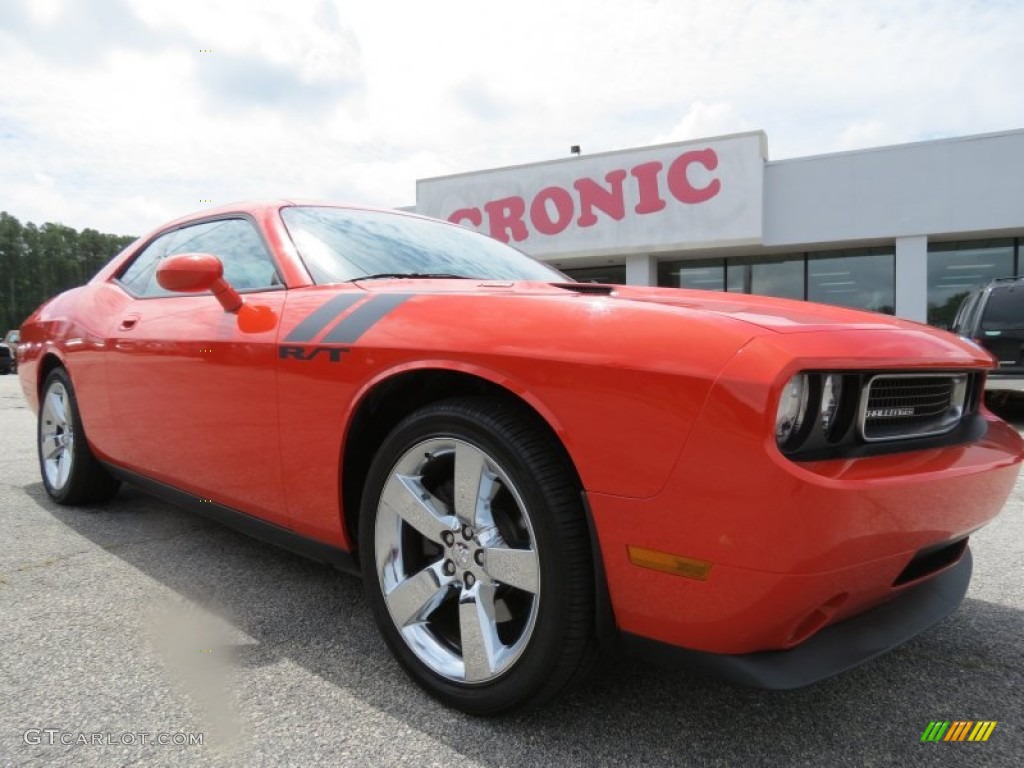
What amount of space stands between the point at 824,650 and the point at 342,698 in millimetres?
1134

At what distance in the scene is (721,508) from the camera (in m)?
1.26

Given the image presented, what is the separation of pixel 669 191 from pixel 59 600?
13.1 meters

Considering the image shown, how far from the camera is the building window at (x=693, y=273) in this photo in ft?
49.6

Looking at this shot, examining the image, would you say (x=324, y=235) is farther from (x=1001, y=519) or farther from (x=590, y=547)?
(x=1001, y=519)

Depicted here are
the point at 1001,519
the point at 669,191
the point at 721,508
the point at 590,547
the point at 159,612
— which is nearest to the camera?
the point at 721,508

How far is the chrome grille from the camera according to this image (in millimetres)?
1489

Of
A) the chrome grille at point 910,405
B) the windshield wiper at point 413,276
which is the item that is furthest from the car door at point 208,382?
the chrome grille at point 910,405

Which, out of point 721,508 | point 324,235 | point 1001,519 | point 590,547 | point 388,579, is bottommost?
point 1001,519

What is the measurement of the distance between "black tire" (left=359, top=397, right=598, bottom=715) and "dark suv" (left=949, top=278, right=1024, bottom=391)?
6.08m

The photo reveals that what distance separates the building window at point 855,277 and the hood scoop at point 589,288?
12829 millimetres

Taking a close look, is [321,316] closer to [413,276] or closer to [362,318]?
[362,318]

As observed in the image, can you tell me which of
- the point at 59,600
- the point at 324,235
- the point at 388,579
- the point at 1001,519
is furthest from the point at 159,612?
the point at 1001,519

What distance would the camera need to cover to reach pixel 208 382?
7.55 feet

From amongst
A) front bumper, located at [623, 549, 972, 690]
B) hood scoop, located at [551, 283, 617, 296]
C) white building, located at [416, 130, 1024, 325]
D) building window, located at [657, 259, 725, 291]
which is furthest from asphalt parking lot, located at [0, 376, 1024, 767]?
building window, located at [657, 259, 725, 291]
